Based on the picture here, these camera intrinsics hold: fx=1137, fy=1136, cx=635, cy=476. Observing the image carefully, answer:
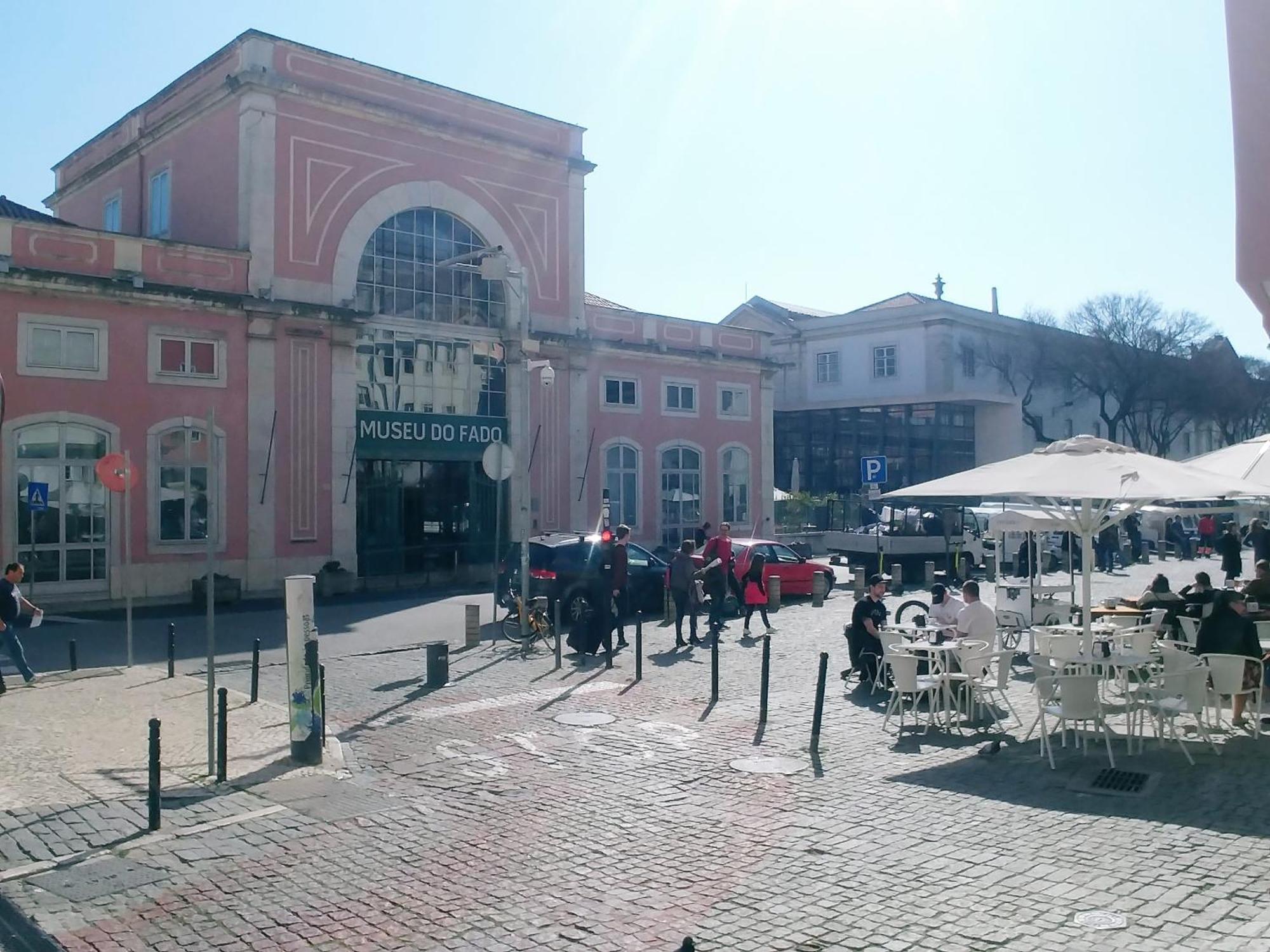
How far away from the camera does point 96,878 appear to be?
22.4 feet

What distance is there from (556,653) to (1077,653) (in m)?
6.28

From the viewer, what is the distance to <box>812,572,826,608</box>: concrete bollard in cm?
2330

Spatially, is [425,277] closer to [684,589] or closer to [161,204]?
[161,204]

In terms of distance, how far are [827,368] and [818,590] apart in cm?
3665

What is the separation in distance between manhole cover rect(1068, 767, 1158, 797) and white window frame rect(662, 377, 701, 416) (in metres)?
27.2

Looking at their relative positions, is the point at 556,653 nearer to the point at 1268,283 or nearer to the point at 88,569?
the point at 1268,283

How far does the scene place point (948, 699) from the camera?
34.7 ft

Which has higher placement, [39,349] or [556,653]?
[39,349]

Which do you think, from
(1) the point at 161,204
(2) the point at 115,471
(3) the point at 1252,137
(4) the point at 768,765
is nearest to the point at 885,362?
(1) the point at 161,204

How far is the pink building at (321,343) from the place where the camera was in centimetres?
2375

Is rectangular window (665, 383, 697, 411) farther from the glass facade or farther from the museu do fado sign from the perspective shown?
the glass facade

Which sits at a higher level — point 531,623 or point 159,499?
point 159,499

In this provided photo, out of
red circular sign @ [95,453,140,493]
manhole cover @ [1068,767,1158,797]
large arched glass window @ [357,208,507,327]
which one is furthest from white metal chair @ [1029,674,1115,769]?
large arched glass window @ [357,208,507,327]

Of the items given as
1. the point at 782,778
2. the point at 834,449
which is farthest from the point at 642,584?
Answer: the point at 834,449
